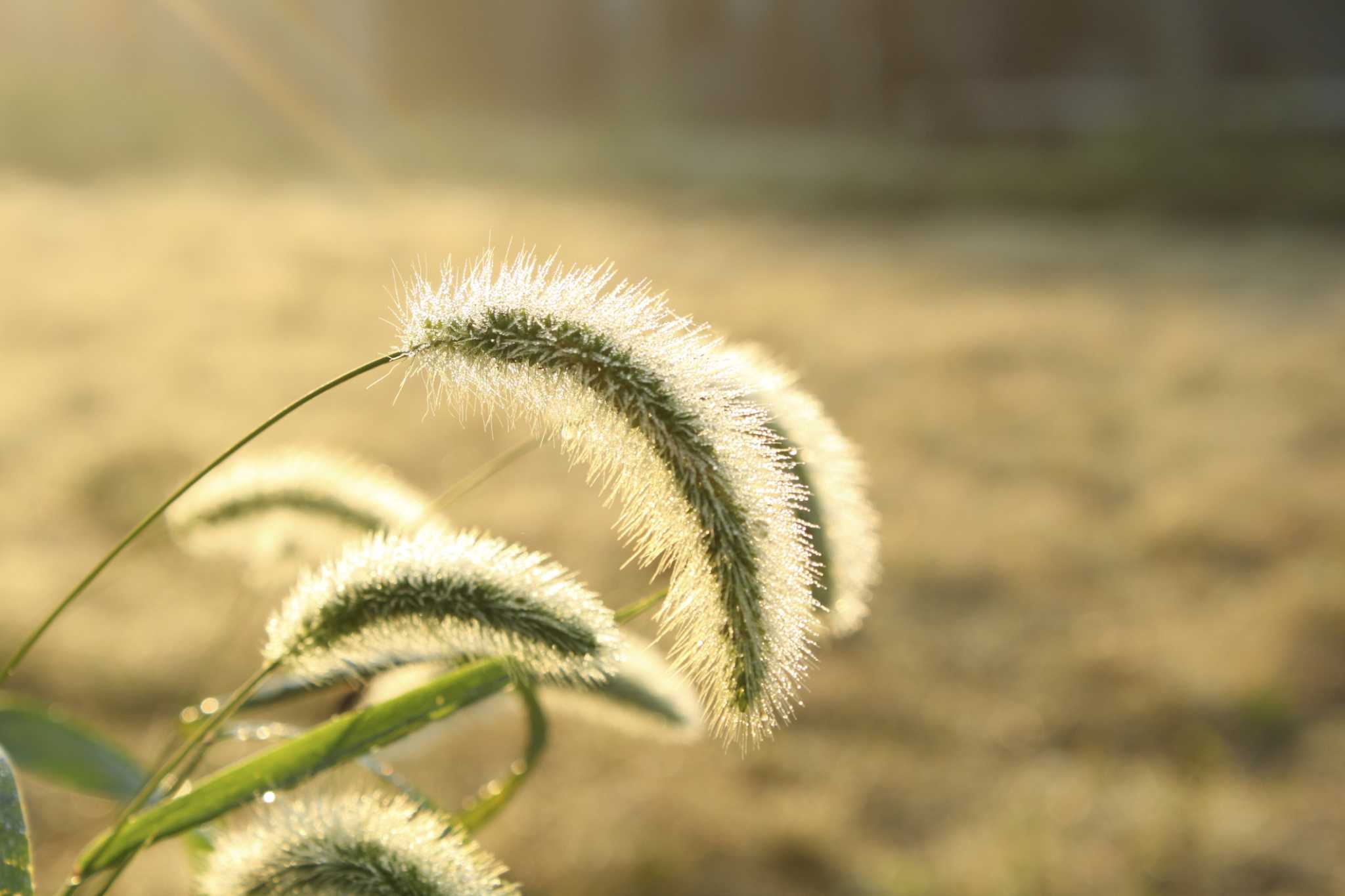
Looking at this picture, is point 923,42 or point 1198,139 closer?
point 1198,139

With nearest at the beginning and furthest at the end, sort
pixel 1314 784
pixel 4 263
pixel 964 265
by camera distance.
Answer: pixel 1314 784
pixel 4 263
pixel 964 265

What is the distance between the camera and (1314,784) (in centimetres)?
242

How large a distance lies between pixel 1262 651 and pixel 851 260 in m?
4.35

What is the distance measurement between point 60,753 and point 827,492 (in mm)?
502

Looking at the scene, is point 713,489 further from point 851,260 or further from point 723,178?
point 723,178

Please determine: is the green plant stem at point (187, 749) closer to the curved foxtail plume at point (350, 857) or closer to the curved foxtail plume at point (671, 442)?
the curved foxtail plume at point (350, 857)

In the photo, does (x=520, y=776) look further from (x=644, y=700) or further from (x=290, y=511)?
(x=290, y=511)

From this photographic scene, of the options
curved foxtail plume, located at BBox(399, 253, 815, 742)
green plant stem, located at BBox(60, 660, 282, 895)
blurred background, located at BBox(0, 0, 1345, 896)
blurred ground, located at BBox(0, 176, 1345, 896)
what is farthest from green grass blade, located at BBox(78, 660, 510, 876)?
blurred background, located at BBox(0, 0, 1345, 896)

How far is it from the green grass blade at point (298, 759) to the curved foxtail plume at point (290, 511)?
145 mm

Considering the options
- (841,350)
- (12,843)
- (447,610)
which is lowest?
(12,843)

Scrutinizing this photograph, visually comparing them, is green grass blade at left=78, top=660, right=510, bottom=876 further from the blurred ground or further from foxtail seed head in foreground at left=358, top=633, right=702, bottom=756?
the blurred ground

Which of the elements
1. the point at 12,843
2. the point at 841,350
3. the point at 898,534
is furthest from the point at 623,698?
the point at 841,350

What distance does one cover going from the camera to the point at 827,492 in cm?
63

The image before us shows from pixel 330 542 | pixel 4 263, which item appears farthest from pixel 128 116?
pixel 330 542
